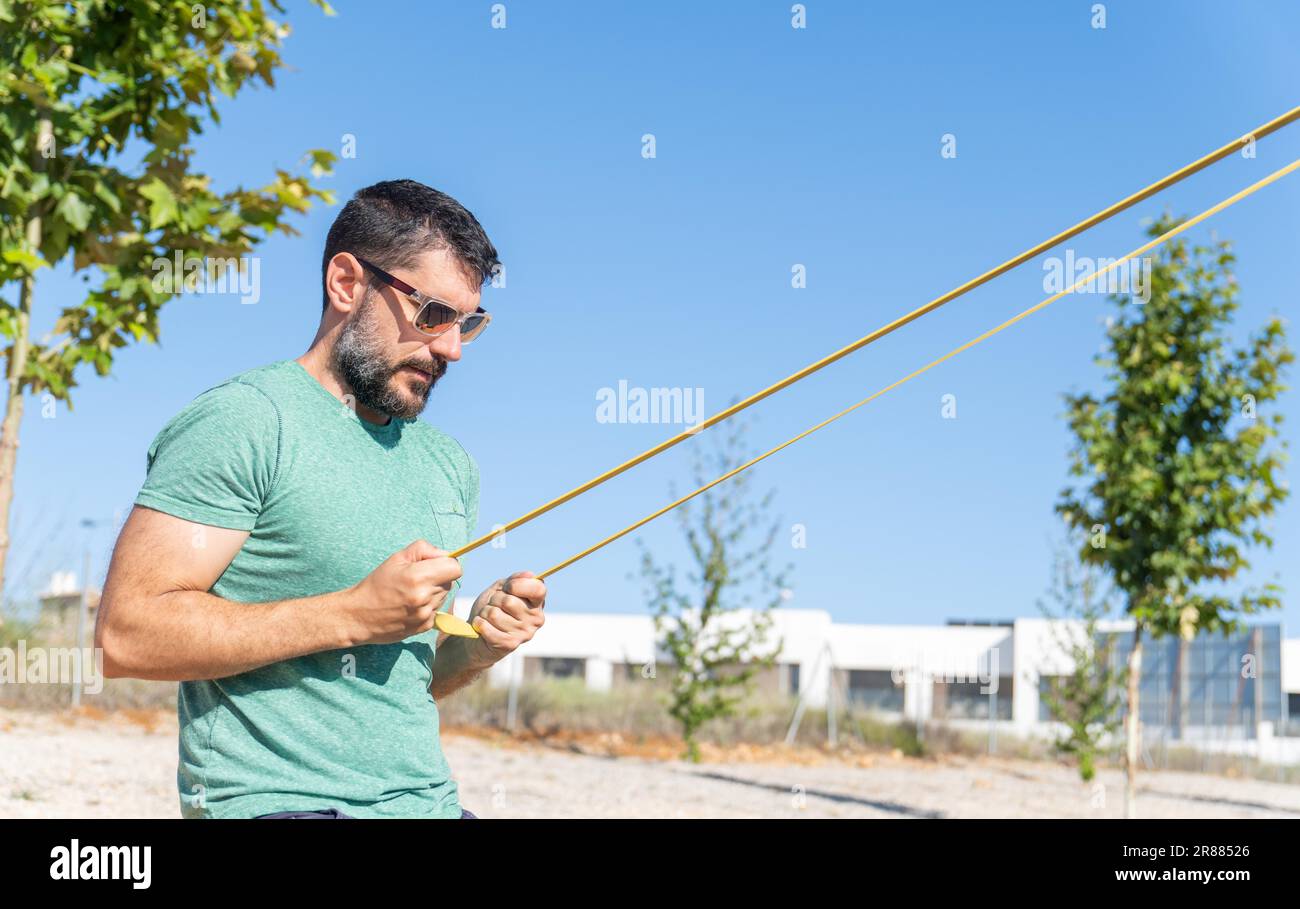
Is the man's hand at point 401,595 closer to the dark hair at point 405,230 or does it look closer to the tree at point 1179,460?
the dark hair at point 405,230

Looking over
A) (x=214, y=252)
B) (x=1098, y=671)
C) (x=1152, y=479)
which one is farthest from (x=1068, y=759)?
(x=214, y=252)

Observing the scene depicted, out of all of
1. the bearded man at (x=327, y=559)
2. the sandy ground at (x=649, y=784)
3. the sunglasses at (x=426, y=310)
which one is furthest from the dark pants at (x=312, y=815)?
the sandy ground at (x=649, y=784)

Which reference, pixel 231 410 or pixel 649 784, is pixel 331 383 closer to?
pixel 231 410

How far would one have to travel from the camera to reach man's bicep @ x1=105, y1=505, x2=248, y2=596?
1.95 m

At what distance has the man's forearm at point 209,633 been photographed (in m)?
1.91

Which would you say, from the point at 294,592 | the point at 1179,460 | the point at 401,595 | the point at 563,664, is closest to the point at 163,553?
the point at 294,592

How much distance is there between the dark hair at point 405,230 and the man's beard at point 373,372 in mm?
142

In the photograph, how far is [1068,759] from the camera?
20609 mm

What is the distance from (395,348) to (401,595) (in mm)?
589

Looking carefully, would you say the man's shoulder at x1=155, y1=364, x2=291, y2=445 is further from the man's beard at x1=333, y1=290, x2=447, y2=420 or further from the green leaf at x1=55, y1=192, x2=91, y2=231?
the green leaf at x1=55, y1=192, x2=91, y2=231

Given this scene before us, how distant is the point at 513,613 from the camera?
2.43m
